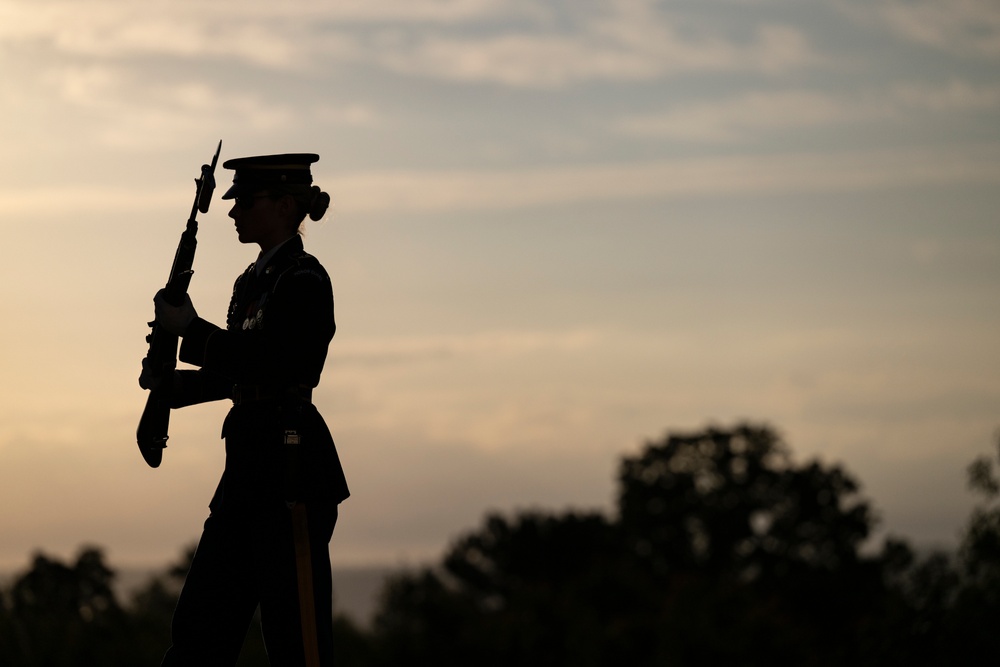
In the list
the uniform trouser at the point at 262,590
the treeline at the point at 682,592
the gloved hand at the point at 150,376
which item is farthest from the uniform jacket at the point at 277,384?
the treeline at the point at 682,592

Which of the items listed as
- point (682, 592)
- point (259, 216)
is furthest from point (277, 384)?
point (682, 592)

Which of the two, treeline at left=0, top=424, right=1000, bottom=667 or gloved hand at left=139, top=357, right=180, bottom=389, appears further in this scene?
treeline at left=0, top=424, right=1000, bottom=667

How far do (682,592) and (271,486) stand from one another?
67.5 m

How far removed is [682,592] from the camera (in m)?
74.4

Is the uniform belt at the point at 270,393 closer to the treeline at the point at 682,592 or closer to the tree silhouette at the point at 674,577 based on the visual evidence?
the treeline at the point at 682,592

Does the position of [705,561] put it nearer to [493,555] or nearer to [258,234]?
[493,555]

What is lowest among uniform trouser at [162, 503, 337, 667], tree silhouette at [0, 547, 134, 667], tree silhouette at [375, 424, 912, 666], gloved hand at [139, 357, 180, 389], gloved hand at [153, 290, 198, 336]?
uniform trouser at [162, 503, 337, 667]

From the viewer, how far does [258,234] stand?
29.1ft


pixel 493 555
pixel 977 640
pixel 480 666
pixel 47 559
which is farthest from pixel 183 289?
pixel 493 555

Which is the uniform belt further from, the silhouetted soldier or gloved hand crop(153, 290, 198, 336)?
gloved hand crop(153, 290, 198, 336)

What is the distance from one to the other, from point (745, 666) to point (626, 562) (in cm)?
2010

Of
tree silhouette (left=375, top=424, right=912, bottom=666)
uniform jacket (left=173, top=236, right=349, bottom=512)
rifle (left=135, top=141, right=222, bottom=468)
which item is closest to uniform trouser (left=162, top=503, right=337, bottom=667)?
uniform jacket (left=173, top=236, right=349, bottom=512)

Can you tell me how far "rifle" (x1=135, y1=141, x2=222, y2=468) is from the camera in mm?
8547

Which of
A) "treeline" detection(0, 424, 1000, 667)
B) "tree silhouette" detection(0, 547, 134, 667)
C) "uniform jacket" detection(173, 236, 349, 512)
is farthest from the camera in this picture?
"treeline" detection(0, 424, 1000, 667)
